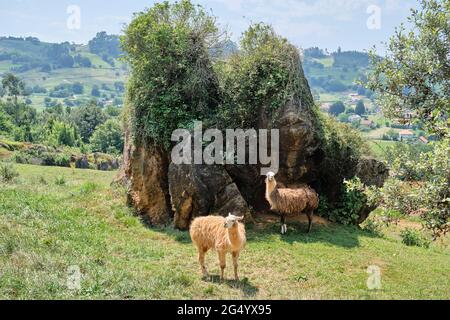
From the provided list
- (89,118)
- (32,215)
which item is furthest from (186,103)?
(89,118)

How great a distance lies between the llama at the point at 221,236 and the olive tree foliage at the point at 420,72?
536 centimetres

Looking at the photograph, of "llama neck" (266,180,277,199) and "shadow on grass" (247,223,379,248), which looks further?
"llama neck" (266,180,277,199)

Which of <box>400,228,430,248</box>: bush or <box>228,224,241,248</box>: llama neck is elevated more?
<box>228,224,241,248</box>: llama neck

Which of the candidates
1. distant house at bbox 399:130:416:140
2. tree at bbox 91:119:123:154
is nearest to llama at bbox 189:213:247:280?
distant house at bbox 399:130:416:140

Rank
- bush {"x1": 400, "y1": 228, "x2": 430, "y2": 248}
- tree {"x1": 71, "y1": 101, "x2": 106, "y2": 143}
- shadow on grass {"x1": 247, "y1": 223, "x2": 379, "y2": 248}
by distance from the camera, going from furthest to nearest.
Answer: tree {"x1": 71, "y1": 101, "x2": 106, "y2": 143} → bush {"x1": 400, "y1": 228, "x2": 430, "y2": 248} → shadow on grass {"x1": 247, "y1": 223, "x2": 379, "y2": 248}

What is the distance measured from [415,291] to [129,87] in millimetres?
14235

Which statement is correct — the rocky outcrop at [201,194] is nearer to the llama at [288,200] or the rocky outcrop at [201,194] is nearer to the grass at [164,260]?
the grass at [164,260]

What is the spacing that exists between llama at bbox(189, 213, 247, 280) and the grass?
2.20ft

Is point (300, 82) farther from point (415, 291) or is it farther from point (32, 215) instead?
point (32, 215)

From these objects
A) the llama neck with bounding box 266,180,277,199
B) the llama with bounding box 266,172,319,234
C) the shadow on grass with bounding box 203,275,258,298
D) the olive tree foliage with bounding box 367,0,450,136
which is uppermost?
the olive tree foliage with bounding box 367,0,450,136

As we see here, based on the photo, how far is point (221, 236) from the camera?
1114 centimetres

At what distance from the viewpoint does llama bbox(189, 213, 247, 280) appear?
35.2ft

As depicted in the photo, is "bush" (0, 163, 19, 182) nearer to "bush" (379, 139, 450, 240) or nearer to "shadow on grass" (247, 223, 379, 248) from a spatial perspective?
"shadow on grass" (247, 223, 379, 248)

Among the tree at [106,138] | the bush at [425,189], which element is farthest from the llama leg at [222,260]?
the tree at [106,138]
